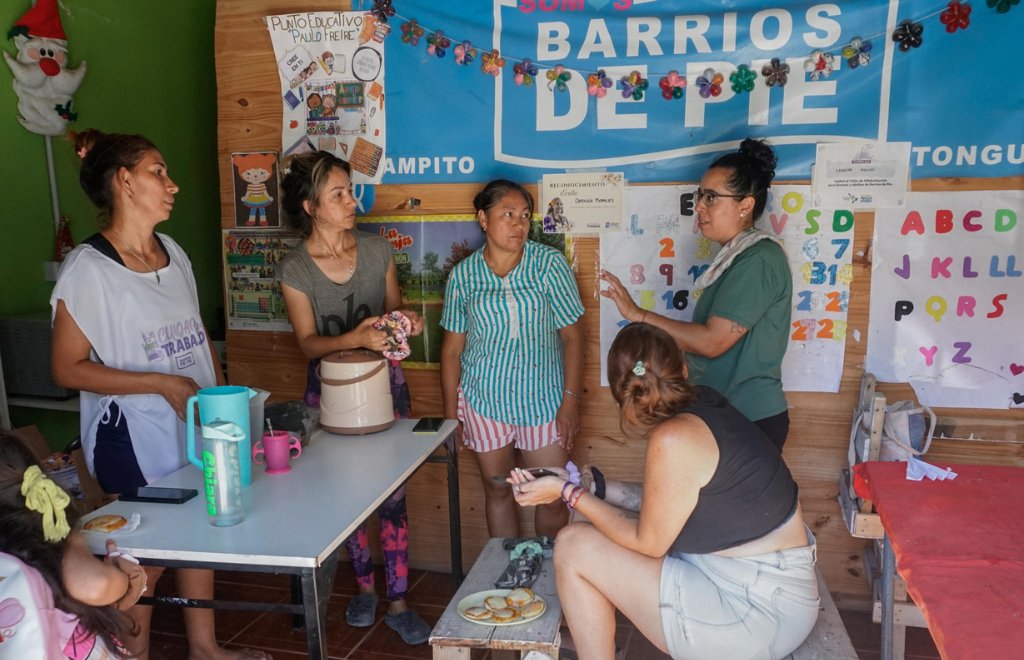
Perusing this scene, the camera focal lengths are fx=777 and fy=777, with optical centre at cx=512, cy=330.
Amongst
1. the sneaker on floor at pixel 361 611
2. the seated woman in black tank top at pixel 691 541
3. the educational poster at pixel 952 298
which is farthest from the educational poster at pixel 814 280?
the sneaker on floor at pixel 361 611

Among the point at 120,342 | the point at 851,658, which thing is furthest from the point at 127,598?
the point at 851,658

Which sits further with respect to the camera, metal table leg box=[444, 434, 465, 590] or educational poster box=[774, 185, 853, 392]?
educational poster box=[774, 185, 853, 392]

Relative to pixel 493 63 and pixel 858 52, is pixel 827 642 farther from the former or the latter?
pixel 493 63

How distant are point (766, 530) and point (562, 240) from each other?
60.6 inches

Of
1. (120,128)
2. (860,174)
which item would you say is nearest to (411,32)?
(860,174)

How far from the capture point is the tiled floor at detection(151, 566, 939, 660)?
2.73m

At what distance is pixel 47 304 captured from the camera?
3.68 metres

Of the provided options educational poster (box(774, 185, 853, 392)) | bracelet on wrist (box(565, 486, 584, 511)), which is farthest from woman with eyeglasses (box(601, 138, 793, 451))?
bracelet on wrist (box(565, 486, 584, 511))

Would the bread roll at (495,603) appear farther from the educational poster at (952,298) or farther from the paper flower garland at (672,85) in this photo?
the paper flower garland at (672,85)

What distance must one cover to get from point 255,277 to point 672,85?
196cm

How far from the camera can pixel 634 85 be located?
2.92 meters

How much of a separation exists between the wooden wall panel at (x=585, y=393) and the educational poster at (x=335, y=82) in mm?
69

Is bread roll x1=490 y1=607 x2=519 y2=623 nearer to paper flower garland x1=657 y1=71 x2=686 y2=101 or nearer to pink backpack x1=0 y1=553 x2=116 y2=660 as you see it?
pink backpack x1=0 y1=553 x2=116 y2=660

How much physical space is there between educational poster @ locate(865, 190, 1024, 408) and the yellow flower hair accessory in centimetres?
259
